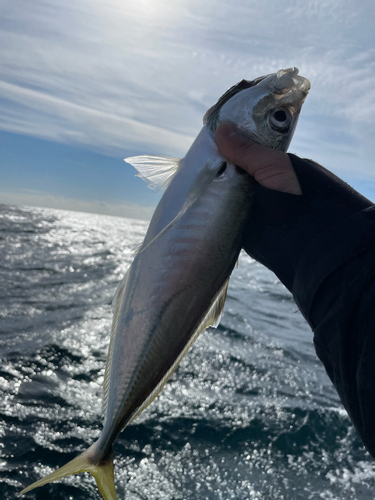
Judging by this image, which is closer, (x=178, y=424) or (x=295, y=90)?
(x=295, y=90)

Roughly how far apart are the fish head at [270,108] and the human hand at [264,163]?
0.21 meters

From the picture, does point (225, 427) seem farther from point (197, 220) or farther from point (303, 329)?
point (303, 329)

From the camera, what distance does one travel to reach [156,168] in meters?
2.51

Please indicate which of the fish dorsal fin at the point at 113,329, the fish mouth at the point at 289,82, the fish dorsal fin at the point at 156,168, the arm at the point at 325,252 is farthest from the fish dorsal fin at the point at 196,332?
the fish mouth at the point at 289,82

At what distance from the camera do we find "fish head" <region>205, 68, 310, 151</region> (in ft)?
7.32

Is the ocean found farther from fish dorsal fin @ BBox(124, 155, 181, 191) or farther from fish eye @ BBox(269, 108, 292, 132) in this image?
fish eye @ BBox(269, 108, 292, 132)

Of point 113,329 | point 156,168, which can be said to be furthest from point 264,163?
point 113,329

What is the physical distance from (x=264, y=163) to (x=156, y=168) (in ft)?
2.79

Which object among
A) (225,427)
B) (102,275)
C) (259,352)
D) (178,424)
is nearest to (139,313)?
(178,424)

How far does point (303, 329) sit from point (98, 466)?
6.92 meters

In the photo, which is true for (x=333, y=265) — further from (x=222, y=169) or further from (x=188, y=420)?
(x=188, y=420)

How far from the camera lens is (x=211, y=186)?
214cm

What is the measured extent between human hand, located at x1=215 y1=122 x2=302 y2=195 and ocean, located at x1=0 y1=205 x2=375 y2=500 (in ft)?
2.97

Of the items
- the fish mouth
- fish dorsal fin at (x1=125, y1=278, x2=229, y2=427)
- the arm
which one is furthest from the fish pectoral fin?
the fish mouth
